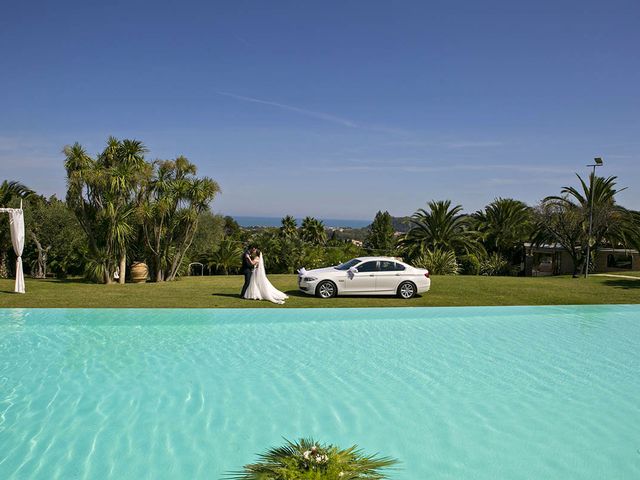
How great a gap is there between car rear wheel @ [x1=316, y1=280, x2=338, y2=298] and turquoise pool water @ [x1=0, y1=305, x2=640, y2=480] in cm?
431

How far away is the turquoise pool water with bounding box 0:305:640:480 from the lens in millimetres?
5785

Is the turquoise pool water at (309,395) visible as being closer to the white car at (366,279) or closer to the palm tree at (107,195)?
the white car at (366,279)

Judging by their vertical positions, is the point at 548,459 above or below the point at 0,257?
below

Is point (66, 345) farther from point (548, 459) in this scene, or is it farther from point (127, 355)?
point (548, 459)

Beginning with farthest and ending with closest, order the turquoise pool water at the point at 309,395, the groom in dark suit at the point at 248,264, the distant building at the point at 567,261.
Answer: the distant building at the point at 567,261 < the groom in dark suit at the point at 248,264 < the turquoise pool water at the point at 309,395

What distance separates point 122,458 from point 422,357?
6206mm

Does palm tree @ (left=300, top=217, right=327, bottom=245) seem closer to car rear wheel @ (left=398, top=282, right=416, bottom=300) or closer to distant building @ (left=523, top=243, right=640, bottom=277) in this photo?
distant building @ (left=523, top=243, right=640, bottom=277)

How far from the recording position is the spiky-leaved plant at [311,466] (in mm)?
4641

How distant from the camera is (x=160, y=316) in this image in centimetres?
1409

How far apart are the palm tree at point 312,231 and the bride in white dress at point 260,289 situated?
58.9 metres

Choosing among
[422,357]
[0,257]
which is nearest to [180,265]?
[0,257]

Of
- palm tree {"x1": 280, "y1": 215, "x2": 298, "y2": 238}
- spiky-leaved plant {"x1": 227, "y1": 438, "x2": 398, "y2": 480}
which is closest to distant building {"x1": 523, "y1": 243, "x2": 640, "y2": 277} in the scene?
spiky-leaved plant {"x1": 227, "y1": 438, "x2": 398, "y2": 480}

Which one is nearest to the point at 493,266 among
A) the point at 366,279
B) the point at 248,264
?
the point at 366,279

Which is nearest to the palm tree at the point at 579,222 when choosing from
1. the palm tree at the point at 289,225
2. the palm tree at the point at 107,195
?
the palm tree at the point at 107,195
